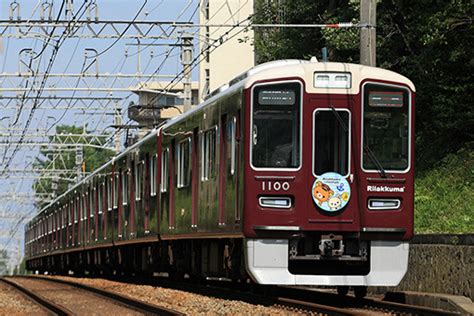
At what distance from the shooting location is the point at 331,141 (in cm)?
1471

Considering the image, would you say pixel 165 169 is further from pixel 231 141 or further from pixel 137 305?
pixel 137 305

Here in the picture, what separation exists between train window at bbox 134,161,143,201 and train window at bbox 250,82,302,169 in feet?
31.4

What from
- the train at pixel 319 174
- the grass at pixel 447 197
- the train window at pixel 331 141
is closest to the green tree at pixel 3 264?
the grass at pixel 447 197

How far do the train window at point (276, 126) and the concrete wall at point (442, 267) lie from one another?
89.8 inches

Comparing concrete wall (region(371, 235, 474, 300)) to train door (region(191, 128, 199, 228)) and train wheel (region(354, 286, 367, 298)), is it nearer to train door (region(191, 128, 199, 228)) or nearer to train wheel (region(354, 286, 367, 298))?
train wheel (region(354, 286, 367, 298))

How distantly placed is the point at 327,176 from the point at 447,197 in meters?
7.88

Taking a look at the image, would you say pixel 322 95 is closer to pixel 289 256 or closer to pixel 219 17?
pixel 289 256

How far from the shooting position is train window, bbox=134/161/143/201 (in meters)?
24.0

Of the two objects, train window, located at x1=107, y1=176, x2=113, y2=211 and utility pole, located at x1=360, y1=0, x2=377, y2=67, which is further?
A: train window, located at x1=107, y1=176, x2=113, y2=211

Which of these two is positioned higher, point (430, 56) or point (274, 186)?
point (430, 56)

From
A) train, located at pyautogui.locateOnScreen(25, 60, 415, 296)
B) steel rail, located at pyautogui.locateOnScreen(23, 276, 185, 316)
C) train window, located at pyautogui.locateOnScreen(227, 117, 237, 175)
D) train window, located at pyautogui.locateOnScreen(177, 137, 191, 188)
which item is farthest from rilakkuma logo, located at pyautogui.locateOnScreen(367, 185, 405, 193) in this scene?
train window, located at pyautogui.locateOnScreen(177, 137, 191, 188)

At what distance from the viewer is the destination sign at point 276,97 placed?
1468 centimetres

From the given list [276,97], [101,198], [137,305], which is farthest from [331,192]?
[101,198]

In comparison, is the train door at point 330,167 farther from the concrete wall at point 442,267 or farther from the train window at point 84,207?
the train window at point 84,207
